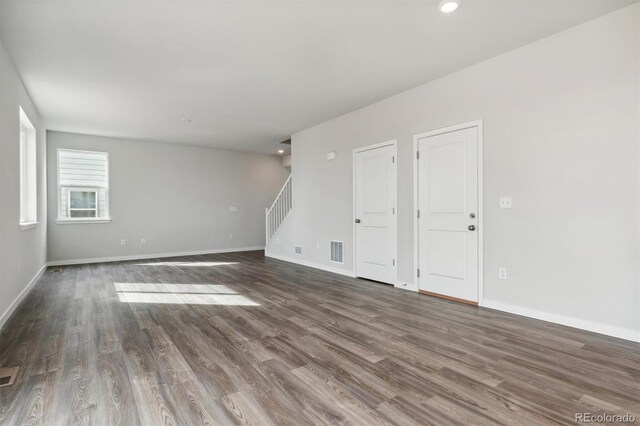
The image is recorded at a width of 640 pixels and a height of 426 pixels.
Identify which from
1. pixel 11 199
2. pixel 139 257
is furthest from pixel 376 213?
pixel 139 257

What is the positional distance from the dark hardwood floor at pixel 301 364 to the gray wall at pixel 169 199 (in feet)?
10.5

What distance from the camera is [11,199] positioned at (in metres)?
3.38

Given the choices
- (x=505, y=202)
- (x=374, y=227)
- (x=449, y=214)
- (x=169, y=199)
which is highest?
(x=169, y=199)

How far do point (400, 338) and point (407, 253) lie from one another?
1.83 m

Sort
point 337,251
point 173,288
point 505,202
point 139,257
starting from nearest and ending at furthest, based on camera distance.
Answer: point 505,202 → point 173,288 → point 337,251 → point 139,257

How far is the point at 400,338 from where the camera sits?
266 cm

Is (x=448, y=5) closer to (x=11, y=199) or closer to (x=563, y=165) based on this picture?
(x=563, y=165)

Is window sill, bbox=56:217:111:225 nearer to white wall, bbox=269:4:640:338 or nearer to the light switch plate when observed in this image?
white wall, bbox=269:4:640:338

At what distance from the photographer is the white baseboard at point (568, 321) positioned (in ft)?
8.48

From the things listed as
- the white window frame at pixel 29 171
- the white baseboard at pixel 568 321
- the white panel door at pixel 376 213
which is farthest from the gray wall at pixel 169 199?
the white baseboard at pixel 568 321

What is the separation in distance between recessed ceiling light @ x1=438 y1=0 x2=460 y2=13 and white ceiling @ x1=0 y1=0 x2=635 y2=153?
0.06 m

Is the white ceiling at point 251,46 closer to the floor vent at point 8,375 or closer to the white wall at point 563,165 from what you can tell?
the white wall at point 563,165

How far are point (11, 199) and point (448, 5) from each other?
15.2ft

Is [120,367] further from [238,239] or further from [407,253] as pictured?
[238,239]
